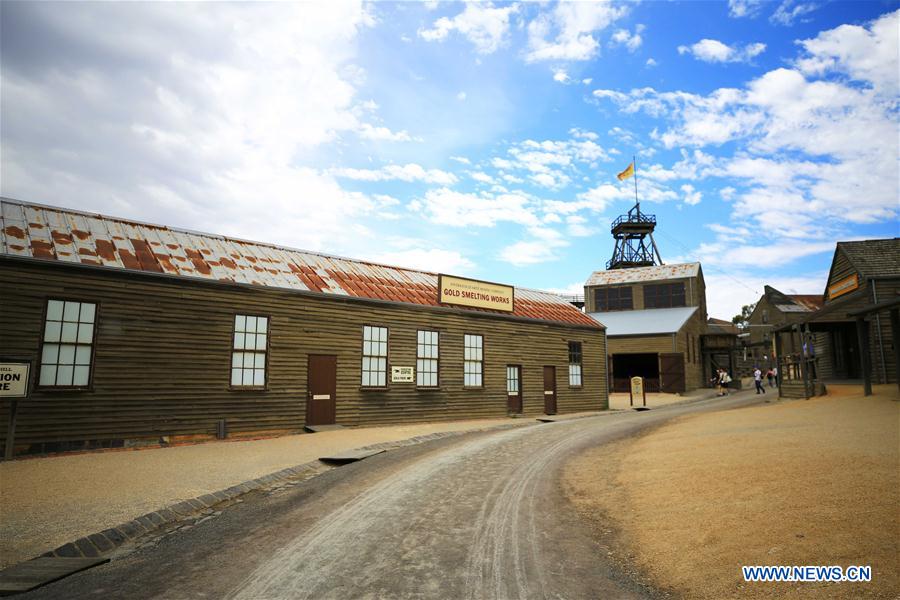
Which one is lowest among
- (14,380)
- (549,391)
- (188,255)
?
(549,391)

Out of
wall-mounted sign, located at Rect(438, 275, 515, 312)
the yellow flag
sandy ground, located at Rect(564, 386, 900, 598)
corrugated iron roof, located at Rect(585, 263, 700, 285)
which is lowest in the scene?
sandy ground, located at Rect(564, 386, 900, 598)

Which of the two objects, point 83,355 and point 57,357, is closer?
point 57,357

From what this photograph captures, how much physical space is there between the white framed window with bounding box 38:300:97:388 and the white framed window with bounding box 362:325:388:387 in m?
8.17

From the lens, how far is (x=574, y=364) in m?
27.0

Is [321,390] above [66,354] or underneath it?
underneath

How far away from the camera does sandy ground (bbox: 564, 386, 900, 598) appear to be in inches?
185

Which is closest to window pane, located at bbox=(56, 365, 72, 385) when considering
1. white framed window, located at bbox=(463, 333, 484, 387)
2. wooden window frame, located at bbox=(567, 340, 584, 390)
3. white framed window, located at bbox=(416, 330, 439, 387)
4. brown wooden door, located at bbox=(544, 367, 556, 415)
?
white framed window, located at bbox=(416, 330, 439, 387)

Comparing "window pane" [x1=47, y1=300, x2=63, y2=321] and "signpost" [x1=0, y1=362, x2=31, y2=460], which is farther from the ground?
"window pane" [x1=47, y1=300, x2=63, y2=321]

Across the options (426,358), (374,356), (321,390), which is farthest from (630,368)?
(321,390)

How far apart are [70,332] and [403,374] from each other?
10.3 metres

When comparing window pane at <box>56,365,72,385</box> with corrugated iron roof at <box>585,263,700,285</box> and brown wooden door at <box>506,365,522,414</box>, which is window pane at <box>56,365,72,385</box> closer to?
brown wooden door at <box>506,365,522,414</box>

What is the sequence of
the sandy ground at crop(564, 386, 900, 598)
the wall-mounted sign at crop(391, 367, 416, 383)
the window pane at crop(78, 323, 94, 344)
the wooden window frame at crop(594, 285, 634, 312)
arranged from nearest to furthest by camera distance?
the sandy ground at crop(564, 386, 900, 598), the window pane at crop(78, 323, 94, 344), the wall-mounted sign at crop(391, 367, 416, 383), the wooden window frame at crop(594, 285, 634, 312)

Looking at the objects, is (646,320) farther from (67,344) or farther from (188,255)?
(67,344)

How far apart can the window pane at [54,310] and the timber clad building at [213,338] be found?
0.03 meters
